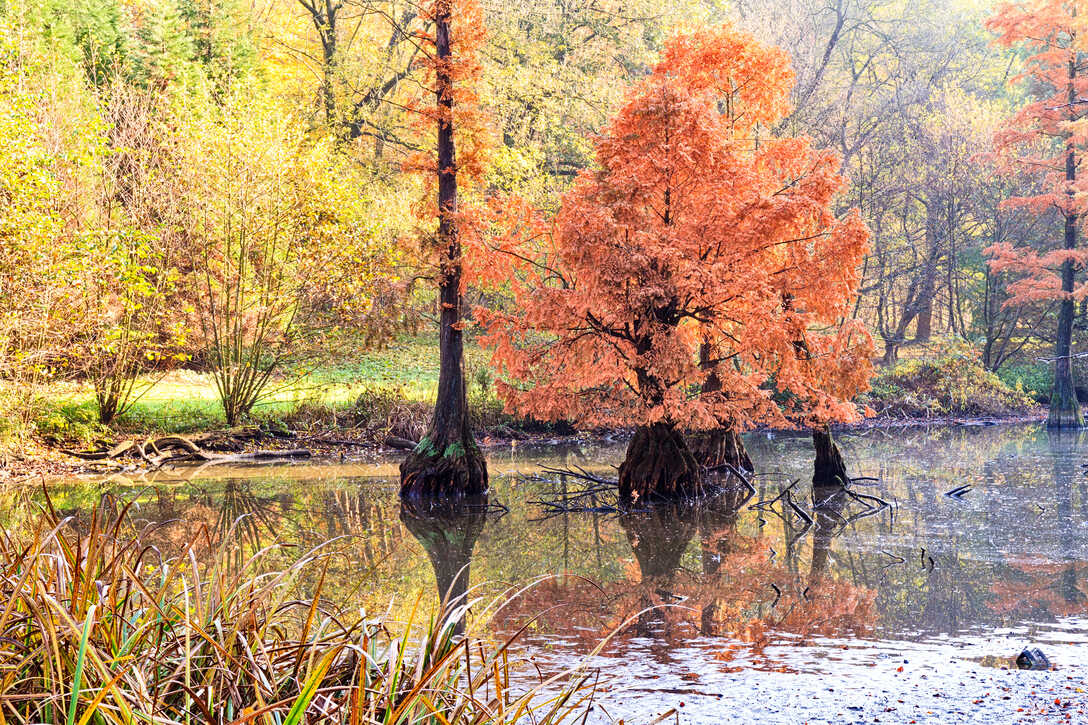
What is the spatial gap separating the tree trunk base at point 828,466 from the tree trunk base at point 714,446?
4.49 feet

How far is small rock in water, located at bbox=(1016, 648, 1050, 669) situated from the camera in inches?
263

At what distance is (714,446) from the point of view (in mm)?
16422

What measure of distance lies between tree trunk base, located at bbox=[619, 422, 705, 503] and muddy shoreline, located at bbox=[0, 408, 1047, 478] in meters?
6.76

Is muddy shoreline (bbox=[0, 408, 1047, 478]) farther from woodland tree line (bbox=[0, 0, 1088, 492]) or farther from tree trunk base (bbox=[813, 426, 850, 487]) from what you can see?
tree trunk base (bbox=[813, 426, 850, 487])

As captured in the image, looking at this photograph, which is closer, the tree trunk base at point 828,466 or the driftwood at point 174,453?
the tree trunk base at point 828,466

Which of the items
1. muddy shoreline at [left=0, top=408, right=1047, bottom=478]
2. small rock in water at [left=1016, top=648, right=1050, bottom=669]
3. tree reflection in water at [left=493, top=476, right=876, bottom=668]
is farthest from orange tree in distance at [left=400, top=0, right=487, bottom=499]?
small rock in water at [left=1016, top=648, right=1050, bottom=669]

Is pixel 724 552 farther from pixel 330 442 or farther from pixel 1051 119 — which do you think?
pixel 1051 119

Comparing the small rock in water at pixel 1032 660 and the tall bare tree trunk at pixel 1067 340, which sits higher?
the tall bare tree trunk at pixel 1067 340

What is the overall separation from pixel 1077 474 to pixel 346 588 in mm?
12902

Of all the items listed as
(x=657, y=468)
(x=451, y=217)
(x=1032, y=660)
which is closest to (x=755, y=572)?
(x=1032, y=660)

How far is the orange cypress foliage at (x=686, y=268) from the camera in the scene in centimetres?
1340

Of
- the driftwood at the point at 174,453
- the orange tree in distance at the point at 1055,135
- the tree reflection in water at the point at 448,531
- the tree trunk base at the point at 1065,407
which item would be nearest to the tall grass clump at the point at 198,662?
the tree reflection in water at the point at 448,531

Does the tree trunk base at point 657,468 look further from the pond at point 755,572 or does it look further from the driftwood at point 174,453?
the driftwood at point 174,453

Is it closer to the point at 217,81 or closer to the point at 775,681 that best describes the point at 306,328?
the point at 217,81
